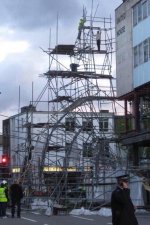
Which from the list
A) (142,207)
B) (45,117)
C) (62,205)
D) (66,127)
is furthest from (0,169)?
(45,117)

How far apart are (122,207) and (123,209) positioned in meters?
0.04

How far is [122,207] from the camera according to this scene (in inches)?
435

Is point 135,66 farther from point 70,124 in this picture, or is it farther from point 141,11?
point 70,124

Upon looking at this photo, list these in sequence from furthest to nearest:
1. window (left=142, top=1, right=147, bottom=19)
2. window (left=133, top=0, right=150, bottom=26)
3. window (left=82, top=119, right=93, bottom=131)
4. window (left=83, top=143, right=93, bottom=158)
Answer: window (left=82, top=119, right=93, bottom=131) < window (left=142, top=1, right=147, bottom=19) < window (left=133, top=0, right=150, bottom=26) < window (left=83, top=143, right=93, bottom=158)

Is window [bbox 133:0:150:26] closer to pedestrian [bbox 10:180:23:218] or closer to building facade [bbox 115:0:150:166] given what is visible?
building facade [bbox 115:0:150:166]

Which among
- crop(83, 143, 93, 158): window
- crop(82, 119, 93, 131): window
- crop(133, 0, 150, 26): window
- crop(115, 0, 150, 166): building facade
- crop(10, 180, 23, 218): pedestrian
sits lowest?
crop(10, 180, 23, 218): pedestrian

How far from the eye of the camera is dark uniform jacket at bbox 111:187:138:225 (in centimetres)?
1095

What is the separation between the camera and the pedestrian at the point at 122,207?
1096 centimetres

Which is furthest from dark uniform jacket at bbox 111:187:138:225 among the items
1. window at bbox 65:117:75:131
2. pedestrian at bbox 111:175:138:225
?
window at bbox 65:117:75:131

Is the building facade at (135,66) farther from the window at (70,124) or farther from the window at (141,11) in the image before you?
the window at (70,124)

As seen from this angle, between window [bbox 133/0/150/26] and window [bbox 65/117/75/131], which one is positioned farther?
window [bbox 65/117/75/131]

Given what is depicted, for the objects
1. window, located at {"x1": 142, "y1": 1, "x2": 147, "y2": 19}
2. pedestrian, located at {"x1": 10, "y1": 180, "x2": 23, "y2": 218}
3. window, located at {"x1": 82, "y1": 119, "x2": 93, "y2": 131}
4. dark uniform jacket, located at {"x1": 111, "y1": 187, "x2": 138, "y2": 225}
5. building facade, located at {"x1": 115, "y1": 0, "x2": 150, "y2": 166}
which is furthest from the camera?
window, located at {"x1": 82, "y1": 119, "x2": 93, "y2": 131}

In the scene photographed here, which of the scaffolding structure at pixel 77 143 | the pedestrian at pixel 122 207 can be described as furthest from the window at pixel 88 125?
the pedestrian at pixel 122 207

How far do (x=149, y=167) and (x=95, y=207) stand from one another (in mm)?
4390
